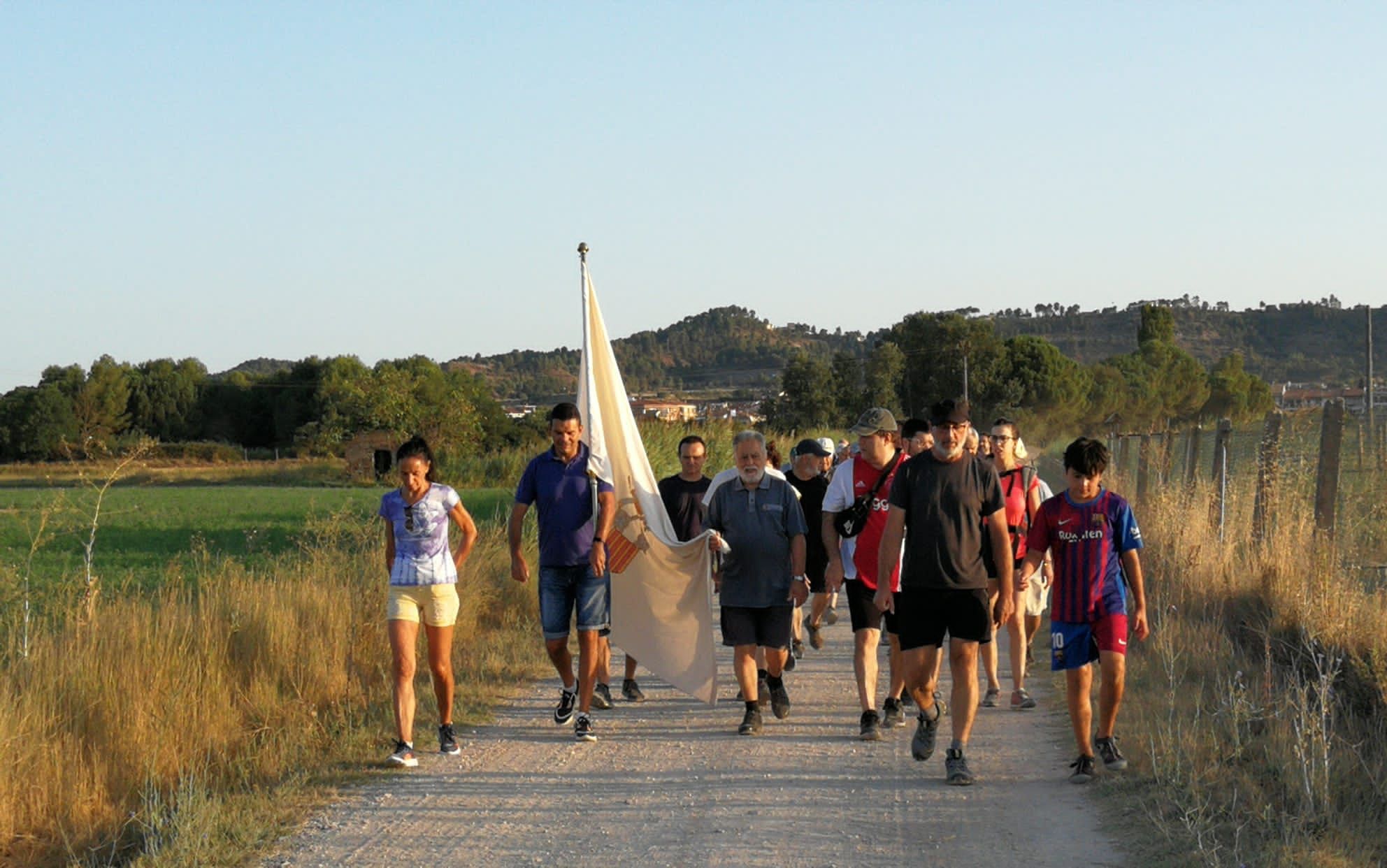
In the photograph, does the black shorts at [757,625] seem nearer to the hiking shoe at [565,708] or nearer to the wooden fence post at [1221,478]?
the hiking shoe at [565,708]

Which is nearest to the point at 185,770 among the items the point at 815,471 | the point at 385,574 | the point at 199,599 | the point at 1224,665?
the point at 199,599

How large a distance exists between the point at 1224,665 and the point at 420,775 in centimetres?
569

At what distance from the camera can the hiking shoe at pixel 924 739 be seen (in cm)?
805

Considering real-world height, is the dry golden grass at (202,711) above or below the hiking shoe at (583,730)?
above

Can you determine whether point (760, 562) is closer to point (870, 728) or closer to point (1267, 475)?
point (870, 728)

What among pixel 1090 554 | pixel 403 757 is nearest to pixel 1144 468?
pixel 1090 554

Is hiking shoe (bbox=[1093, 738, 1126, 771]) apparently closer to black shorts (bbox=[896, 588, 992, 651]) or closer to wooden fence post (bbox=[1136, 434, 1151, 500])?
black shorts (bbox=[896, 588, 992, 651])

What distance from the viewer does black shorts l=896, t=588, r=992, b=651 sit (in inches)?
307

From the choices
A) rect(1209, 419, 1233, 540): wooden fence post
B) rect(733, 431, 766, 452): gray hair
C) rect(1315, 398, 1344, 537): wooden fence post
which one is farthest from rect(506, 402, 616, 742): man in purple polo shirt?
rect(1209, 419, 1233, 540): wooden fence post

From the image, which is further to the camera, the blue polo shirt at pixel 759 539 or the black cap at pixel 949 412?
the blue polo shirt at pixel 759 539

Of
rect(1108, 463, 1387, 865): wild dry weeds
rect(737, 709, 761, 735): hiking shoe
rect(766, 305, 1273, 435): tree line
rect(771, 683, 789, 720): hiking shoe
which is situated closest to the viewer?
rect(1108, 463, 1387, 865): wild dry weeds

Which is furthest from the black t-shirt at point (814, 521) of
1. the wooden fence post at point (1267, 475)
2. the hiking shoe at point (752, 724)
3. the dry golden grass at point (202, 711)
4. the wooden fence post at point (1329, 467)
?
the wooden fence post at point (1329, 467)

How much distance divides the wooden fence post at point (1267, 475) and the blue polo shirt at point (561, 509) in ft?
24.1

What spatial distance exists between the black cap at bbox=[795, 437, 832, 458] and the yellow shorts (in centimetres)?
363
